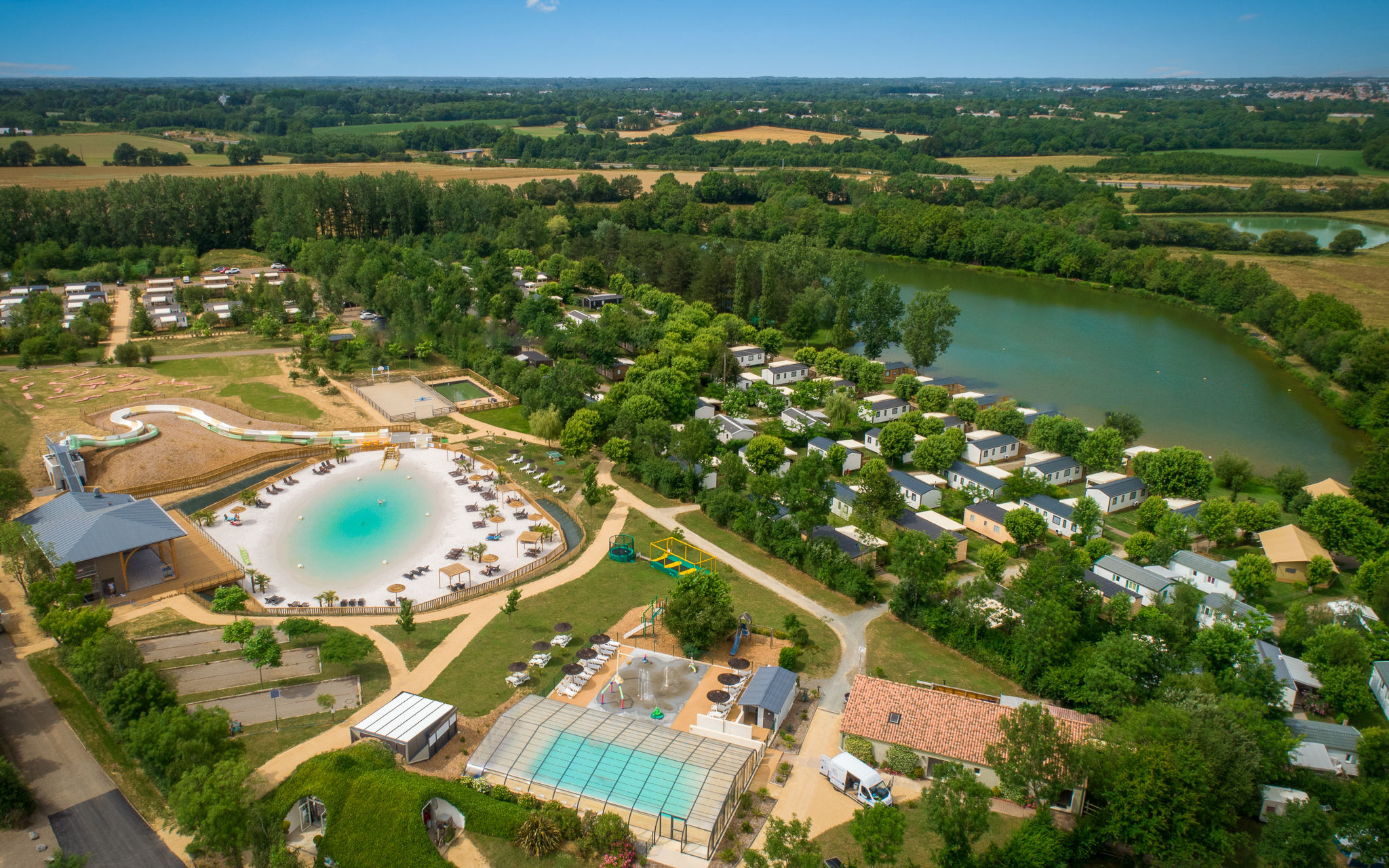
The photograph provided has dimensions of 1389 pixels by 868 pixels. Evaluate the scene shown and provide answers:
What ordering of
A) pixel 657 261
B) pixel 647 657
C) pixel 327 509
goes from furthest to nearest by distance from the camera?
pixel 657 261, pixel 327 509, pixel 647 657

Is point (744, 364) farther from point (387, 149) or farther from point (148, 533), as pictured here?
point (387, 149)

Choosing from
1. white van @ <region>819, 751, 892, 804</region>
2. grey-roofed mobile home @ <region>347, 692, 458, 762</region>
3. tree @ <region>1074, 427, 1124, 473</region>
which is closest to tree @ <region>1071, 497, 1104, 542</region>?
tree @ <region>1074, 427, 1124, 473</region>

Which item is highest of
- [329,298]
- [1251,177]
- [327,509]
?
[1251,177]

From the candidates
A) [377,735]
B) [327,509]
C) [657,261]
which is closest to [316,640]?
[377,735]

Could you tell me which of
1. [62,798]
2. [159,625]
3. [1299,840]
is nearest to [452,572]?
[159,625]

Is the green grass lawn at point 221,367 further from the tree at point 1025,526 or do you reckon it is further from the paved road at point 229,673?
the tree at point 1025,526

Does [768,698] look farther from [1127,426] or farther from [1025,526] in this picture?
[1127,426]

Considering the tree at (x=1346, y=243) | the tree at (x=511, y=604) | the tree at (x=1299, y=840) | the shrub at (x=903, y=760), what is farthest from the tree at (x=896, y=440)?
the tree at (x=1346, y=243)
